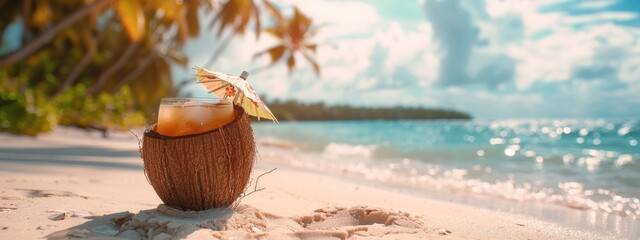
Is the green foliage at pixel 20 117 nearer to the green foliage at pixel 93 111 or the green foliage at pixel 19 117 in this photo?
the green foliage at pixel 19 117

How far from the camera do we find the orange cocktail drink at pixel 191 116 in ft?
10.5

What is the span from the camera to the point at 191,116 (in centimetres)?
320

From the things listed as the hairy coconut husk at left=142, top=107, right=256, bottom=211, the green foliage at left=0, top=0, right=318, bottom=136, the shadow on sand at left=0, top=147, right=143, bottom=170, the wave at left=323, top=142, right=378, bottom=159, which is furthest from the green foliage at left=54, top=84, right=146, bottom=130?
the hairy coconut husk at left=142, top=107, right=256, bottom=211

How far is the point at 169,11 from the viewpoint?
15289mm

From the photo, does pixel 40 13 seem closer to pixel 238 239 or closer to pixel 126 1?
pixel 126 1

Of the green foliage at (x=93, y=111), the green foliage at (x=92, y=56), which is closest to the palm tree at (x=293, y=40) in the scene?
the green foliage at (x=92, y=56)

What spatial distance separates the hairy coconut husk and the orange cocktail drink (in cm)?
8

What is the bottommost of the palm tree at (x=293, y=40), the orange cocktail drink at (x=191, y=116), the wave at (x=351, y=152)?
the wave at (x=351, y=152)

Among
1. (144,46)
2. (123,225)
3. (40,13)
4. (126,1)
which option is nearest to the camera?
(123,225)

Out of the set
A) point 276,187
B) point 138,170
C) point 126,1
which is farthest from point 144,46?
point 276,187

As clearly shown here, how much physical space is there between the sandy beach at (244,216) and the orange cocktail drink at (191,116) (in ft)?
1.64

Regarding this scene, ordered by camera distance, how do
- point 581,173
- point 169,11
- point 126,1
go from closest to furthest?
point 581,173 → point 126,1 → point 169,11

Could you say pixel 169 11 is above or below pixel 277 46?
below

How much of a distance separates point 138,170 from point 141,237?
3.81 metres
